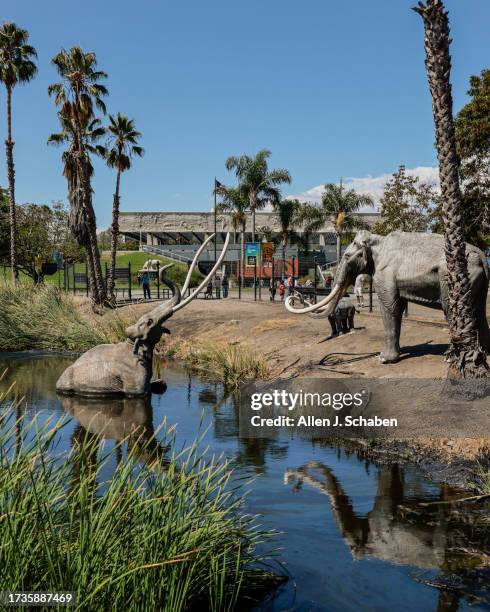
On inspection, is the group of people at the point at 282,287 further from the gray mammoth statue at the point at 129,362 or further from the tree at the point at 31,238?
the tree at the point at 31,238

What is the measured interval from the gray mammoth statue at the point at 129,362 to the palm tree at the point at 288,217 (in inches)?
1698

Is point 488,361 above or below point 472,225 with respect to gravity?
below

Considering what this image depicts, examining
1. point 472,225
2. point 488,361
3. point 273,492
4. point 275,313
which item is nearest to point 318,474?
point 273,492

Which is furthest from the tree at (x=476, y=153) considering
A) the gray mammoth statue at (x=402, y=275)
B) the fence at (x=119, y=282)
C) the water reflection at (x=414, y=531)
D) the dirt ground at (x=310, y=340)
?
the water reflection at (x=414, y=531)

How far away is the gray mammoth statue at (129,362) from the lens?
11102 millimetres

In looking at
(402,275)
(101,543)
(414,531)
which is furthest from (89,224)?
(101,543)

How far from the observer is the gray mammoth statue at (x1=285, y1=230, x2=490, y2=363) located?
10199mm

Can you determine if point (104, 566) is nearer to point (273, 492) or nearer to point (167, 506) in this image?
point (167, 506)

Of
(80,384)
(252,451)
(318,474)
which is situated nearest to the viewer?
(318,474)

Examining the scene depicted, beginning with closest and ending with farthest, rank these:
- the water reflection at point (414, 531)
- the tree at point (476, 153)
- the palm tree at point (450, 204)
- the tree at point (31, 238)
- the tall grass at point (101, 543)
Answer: the tall grass at point (101, 543), the water reflection at point (414, 531), the palm tree at point (450, 204), the tree at point (476, 153), the tree at point (31, 238)

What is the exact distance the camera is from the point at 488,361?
33.8 feet

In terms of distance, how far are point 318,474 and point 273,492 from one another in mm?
823

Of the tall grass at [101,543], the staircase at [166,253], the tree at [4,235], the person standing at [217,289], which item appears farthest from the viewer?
the staircase at [166,253]

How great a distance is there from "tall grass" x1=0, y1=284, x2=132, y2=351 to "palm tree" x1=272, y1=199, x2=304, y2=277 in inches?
1413
